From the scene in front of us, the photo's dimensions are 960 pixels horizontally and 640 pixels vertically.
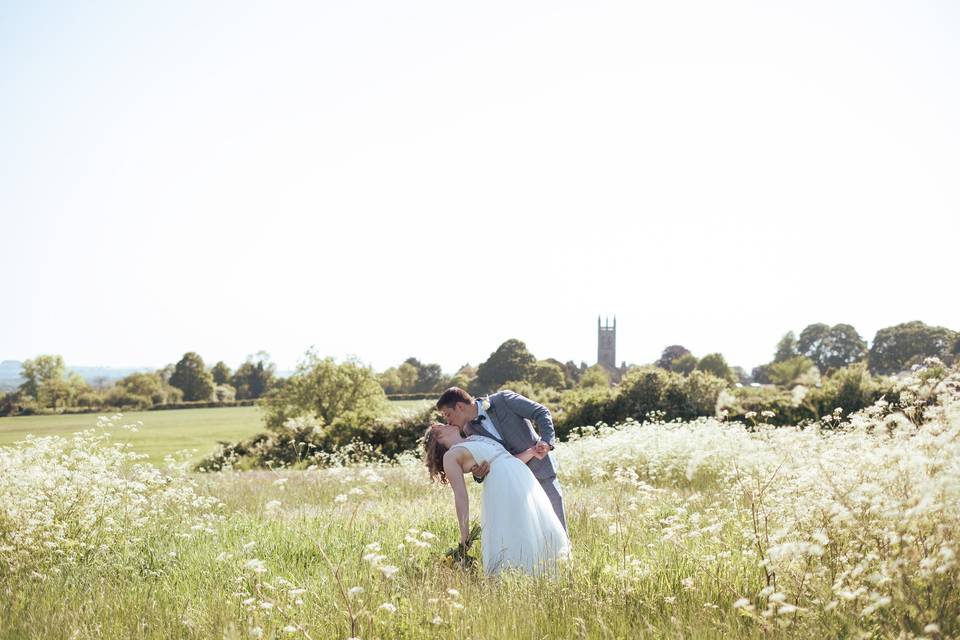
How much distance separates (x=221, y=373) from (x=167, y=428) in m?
36.5

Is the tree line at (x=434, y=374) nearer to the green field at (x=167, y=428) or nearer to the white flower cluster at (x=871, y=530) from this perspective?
the green field at (x=167, y=428)

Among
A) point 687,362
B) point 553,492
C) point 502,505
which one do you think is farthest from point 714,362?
point 502,505

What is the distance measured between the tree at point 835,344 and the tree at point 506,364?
3760 centimetres

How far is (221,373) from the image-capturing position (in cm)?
7288

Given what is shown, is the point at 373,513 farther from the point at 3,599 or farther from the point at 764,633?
the point at 764,633

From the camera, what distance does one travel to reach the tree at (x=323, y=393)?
2409 centimetres

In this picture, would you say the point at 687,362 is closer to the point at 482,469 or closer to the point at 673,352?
the point at 673,352

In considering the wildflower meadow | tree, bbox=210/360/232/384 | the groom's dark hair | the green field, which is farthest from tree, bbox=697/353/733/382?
the groom's dark hair

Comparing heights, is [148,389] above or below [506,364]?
below

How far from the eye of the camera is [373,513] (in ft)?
27.2

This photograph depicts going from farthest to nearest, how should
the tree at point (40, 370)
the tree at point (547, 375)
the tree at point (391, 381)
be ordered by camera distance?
the tree at point (391, 381)
the tree at point (547, 375)
the tree at point (40, 370)

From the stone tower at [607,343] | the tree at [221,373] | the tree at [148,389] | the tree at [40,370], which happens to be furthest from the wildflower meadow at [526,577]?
the stone tower at [607,343]

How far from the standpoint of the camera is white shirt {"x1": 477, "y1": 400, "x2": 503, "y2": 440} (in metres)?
6.23

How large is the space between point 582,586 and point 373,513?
162 inches
